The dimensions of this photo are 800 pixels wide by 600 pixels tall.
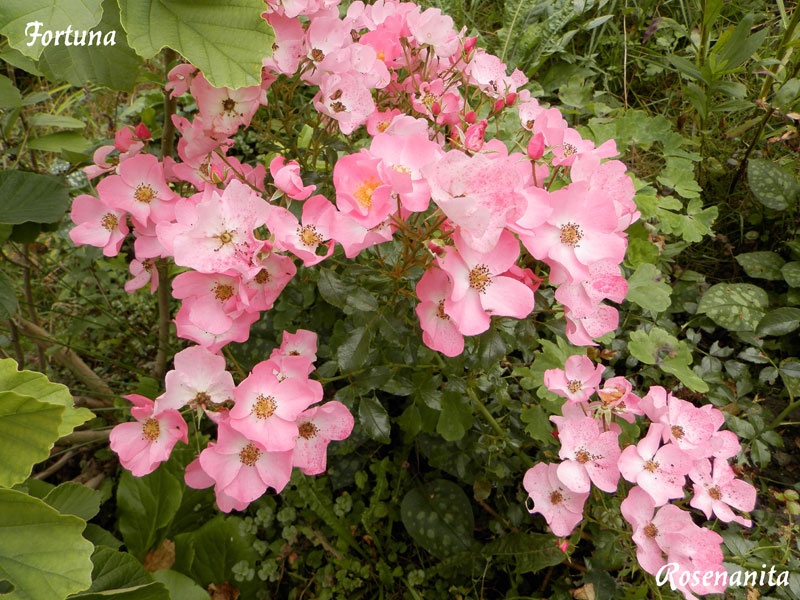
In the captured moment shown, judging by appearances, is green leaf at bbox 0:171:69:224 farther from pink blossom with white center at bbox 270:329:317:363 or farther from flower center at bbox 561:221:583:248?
flower center at bbox 561:221:583:248

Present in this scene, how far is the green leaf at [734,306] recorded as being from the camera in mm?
1805

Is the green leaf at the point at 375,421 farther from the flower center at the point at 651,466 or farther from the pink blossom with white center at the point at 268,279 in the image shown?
the flower center at the point at 651,466

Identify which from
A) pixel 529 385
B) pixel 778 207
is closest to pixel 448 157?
pixel 529 385

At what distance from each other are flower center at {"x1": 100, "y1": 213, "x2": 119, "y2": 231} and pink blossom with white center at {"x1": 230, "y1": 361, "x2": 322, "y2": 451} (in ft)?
1.56

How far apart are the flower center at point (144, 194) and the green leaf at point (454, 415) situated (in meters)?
0.69

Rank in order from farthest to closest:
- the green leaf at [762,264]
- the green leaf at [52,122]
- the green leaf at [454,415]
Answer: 1. the green leaf at [762,264]
2. the green leaf at [52,122]
3. the green leaf at [454,415]

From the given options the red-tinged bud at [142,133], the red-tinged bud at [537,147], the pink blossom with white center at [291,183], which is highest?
the red-tinged bud at [537,147]

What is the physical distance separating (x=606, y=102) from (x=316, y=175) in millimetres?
1922

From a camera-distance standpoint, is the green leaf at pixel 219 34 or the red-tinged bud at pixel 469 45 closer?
the green leaf at pixel 219 34

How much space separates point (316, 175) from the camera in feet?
3.75

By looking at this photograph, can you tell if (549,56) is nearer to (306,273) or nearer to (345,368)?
(306,273)

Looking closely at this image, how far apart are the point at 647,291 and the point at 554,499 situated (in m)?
0.73

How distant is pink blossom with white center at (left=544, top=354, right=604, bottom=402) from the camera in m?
1.11

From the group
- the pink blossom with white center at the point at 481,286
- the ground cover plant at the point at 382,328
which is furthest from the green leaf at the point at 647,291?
the pink blossom with white center at the point at 481,286
